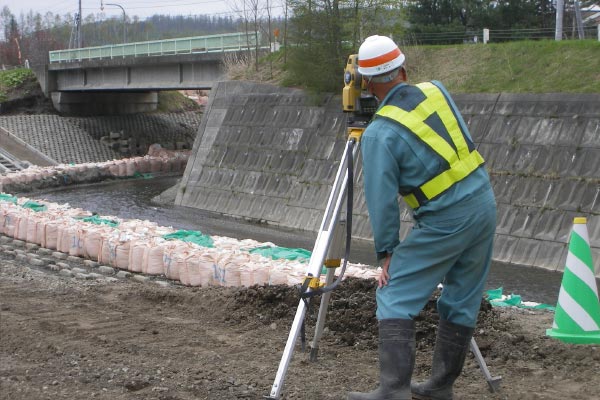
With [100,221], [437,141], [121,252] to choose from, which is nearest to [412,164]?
[437,141]

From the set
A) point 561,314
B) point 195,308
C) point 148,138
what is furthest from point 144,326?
point 148,138

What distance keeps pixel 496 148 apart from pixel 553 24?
15.5m

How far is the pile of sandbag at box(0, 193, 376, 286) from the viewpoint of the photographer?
415 inches

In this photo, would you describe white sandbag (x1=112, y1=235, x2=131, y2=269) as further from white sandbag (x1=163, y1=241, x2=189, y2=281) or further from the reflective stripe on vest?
the reflective stripe on vest

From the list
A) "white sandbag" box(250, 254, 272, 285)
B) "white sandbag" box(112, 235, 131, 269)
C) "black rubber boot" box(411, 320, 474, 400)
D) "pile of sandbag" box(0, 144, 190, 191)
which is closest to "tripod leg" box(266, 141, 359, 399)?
"black rubber boot" box(411, 320, 474, 400)

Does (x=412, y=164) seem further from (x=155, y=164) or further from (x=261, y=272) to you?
(x=155, y=164)

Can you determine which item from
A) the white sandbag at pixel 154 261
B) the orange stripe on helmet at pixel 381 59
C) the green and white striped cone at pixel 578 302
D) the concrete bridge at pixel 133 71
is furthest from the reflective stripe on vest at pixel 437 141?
the concrete bridge at pixel 133 71

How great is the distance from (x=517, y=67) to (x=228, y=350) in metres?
16.2

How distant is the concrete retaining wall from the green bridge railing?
5115mm

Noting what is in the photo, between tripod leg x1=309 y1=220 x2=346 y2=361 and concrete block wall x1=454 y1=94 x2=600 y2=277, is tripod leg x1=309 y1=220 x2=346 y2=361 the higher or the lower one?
the higher one

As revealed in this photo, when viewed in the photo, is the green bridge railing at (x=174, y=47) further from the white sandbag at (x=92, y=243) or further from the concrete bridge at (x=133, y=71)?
the white sandbag at (x=92, y=243)

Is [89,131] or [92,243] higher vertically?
[92,243]

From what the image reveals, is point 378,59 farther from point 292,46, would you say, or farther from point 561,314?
point 292,46

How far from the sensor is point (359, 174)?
1945 centimetres
